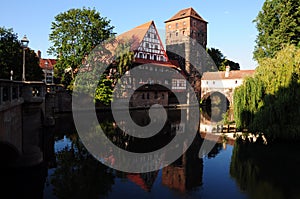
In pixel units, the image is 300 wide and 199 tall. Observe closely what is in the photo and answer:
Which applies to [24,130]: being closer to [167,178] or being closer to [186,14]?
[167,178]

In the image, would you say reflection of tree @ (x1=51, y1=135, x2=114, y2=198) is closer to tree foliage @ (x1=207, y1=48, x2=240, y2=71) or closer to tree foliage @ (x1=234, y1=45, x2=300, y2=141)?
tree foliage @ (x1=234, y1=45, x2=300, y2=141)

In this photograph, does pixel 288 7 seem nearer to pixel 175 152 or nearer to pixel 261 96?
pixel 261 96

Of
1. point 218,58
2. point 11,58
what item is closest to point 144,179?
point 11,58

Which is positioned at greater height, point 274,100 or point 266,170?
point 274,100

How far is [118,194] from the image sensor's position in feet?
29.3

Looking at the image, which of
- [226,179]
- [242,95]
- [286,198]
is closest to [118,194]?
[226,179]

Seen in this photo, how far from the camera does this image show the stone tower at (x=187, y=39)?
5212 cm

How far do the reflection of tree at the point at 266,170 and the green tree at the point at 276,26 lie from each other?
12634 millimetres

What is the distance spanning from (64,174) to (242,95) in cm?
1298

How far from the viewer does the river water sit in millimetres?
9000

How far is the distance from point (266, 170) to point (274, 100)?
612 centimetres

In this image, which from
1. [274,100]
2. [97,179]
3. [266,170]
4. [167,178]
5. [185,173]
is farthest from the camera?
[274,100]

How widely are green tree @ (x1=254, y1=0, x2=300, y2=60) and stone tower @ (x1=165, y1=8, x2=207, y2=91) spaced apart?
82.6ft

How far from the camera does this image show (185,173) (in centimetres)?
1134
